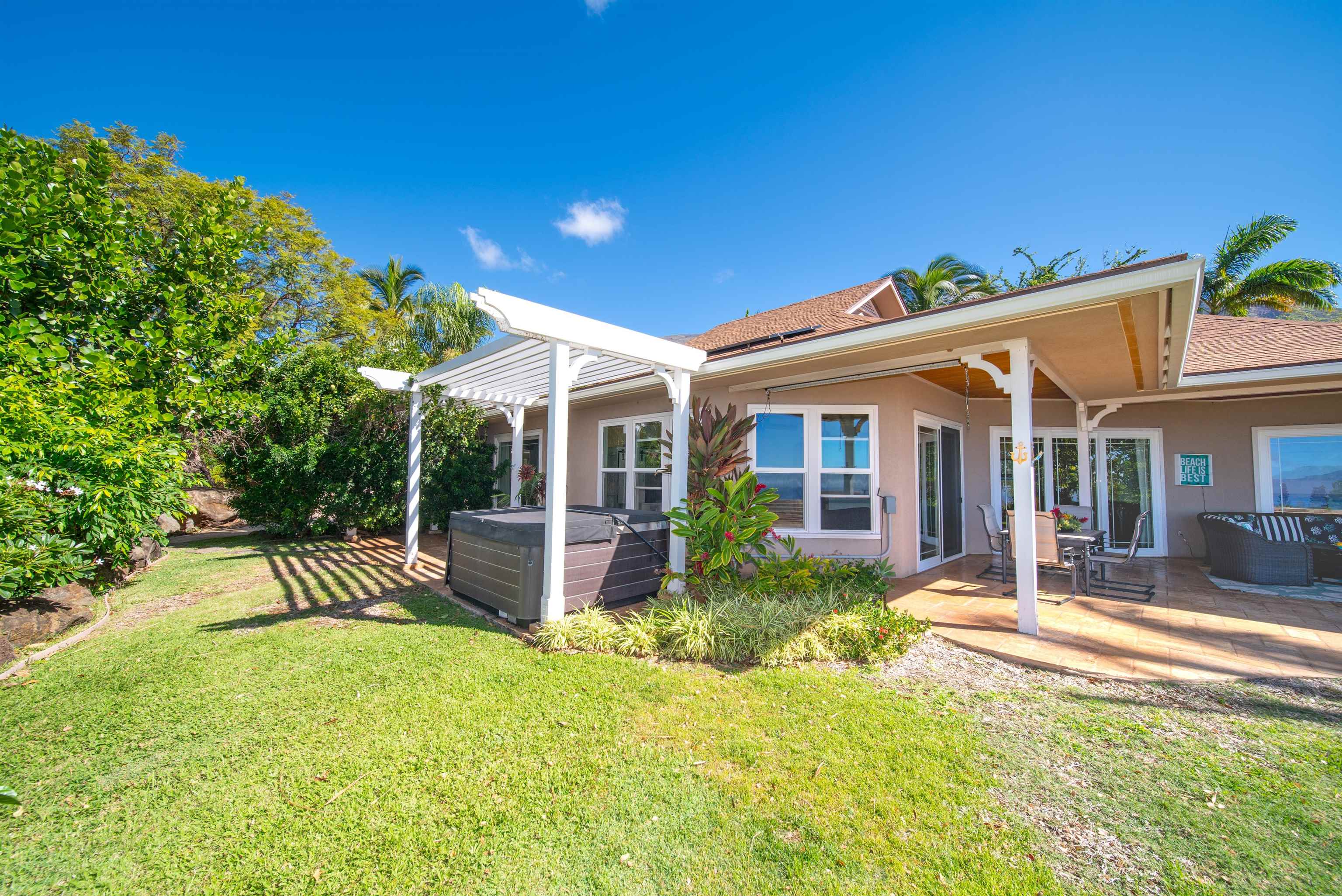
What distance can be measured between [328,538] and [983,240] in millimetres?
22481

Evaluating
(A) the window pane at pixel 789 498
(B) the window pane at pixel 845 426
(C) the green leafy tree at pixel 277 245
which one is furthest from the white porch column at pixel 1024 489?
(C) the green leafy tree at pixel 277 245

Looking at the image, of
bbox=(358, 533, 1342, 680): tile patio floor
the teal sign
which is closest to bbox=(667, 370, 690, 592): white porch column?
bbox=(358, 533, 1342, 680): tile patio floor

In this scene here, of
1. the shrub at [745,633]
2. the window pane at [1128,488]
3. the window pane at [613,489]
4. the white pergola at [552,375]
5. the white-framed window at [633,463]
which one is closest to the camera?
the shrub at [745,633]

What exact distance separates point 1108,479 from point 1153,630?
17.1 ft

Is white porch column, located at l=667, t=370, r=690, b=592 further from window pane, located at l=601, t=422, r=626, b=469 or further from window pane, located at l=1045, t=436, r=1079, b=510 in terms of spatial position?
window pane, located at l=1045, t=436, r=1079, b=510

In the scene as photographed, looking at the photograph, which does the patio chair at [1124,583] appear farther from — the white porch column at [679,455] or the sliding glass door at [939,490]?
the white porch column at [679,455]

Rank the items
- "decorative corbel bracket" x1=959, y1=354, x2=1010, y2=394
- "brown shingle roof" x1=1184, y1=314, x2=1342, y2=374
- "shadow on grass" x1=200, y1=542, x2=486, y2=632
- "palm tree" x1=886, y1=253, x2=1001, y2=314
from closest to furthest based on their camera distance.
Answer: "decorative corbel bracket" x1=959, y1=354, x2=1010, y2=394 → "shadow on grass" x1=200, y1=542, x2=486, y2=632 → "brown shingle roof" x1=1184, y1=314, x2=1342, y2=374 → "palm tree" x1=886, y1=253, x2=1001, y2=314

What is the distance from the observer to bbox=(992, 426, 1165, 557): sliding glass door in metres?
8.41

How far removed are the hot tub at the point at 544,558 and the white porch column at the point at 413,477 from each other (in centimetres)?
197

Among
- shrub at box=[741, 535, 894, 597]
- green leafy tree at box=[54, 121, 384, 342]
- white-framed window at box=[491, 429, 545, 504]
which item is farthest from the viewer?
green leafy tree at box=[54, 121, 384, 342]

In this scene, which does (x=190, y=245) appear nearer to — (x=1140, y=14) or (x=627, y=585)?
(x=627, y=585)

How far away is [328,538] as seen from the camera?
10273 millimetres

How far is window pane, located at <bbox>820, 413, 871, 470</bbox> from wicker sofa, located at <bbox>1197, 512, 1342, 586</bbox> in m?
4.97

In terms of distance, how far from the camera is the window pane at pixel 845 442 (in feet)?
22.5
